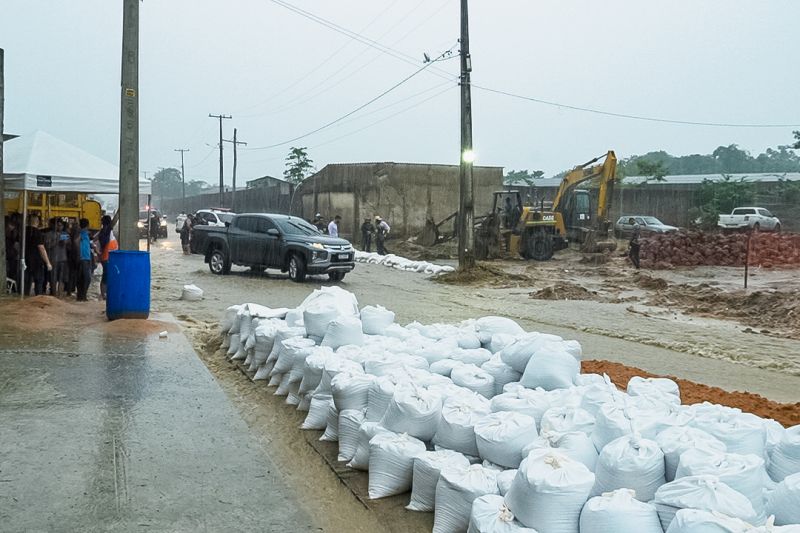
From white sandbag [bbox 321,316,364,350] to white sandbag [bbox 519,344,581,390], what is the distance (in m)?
2.02

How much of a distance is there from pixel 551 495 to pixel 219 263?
17547mm

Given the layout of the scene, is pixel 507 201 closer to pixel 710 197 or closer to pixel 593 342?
pixel 593 342

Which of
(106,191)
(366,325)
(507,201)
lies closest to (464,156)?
(507,201)

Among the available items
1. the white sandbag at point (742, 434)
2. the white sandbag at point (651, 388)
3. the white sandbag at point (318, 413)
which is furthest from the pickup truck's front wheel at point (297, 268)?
the white sandbag at point (742, 434)

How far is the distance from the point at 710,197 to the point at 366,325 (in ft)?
118

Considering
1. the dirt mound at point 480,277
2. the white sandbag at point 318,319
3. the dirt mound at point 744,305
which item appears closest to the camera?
the white sandbag at point 318,319

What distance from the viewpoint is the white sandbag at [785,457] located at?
3.55 meters

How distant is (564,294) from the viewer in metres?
16.2

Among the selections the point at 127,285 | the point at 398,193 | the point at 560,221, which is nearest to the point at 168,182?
the point at 398,193

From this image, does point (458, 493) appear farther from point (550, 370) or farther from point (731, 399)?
point (731, 399)

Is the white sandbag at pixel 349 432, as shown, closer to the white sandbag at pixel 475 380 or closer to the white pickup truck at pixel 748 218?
the white sandbag at pixel 475 380

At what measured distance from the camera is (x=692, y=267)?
2339cm

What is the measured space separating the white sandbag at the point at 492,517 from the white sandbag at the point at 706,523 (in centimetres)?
62

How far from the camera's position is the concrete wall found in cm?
3712
